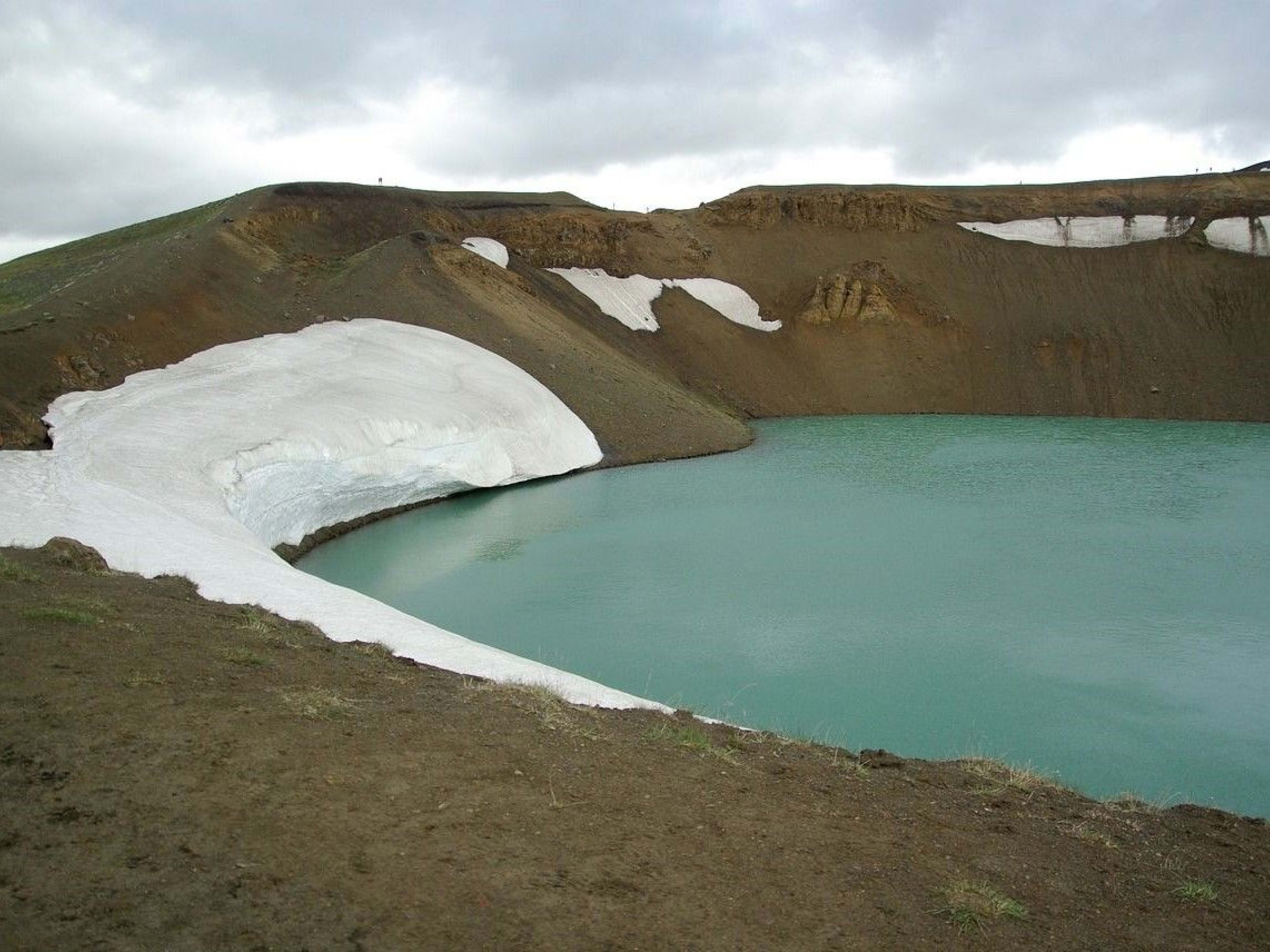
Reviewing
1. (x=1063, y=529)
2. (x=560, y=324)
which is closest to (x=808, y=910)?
(x=1063, y=529)

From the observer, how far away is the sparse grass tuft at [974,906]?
458 cm

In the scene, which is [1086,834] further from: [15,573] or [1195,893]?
[15,573]

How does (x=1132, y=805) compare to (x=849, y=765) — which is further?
(x=849, y=765)

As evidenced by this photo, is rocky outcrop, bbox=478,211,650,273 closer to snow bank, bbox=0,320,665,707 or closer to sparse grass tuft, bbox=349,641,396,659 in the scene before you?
snow bank, bbox=0,320,665,707

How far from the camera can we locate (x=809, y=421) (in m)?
39.6

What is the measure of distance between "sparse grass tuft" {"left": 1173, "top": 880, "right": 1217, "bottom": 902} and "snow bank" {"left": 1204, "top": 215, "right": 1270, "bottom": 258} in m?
49.2

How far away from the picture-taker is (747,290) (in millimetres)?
47375

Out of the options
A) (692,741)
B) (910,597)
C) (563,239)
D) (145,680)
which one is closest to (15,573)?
(145,680)

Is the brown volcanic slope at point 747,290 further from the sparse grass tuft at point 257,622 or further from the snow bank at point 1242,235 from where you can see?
the sparse grass tuft at point 257,622

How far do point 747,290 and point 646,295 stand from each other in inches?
219

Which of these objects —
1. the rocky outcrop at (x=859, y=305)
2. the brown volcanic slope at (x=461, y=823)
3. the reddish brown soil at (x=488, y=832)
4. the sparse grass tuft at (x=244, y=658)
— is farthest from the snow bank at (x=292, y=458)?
the rocky outcrop at (x=859, y=305)

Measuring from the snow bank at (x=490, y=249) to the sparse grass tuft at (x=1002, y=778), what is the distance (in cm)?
3120

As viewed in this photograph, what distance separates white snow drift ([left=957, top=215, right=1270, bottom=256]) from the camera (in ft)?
152

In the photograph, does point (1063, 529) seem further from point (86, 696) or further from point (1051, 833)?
point (86, 696)
